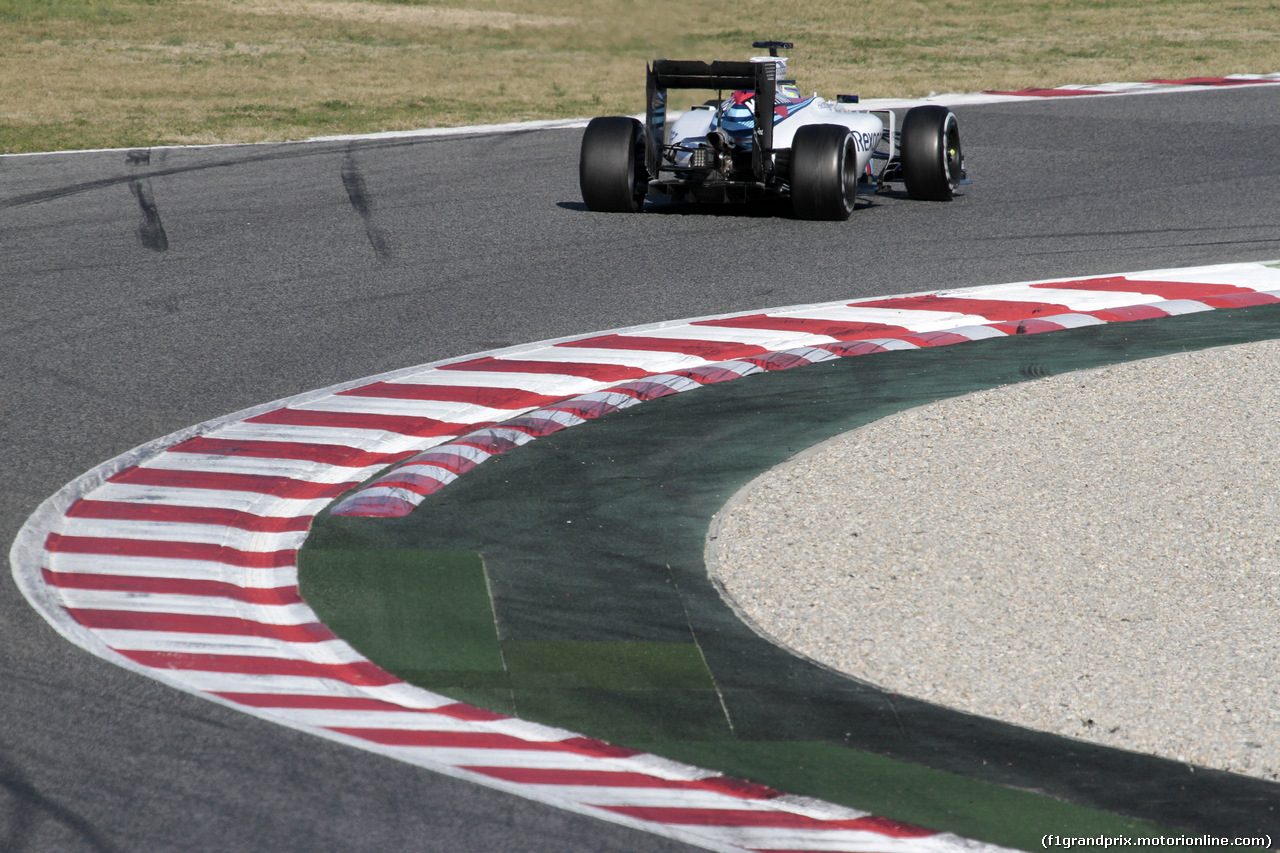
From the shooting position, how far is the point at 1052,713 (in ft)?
17.0

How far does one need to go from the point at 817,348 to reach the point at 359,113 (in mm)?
12720

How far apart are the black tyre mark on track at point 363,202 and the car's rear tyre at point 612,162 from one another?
6.29 feet

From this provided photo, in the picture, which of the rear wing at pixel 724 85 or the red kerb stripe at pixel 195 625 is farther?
the rear wing at pixel 724 85

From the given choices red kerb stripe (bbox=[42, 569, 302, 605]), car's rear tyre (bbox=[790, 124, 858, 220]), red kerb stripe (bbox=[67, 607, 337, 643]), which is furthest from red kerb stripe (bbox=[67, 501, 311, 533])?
car's rear tyre (bbox=[790, 124, 858, 220])

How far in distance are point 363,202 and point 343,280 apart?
308cm

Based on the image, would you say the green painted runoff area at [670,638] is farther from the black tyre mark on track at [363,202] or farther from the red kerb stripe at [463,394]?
the black tyre mark on track at [363,202]

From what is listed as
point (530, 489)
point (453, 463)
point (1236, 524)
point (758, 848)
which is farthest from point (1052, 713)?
point (453, 463)

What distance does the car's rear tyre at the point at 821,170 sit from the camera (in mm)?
13172

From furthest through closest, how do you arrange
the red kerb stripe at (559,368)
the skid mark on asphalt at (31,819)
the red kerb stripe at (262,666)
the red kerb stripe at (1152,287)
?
1. the red kerb stripe at (1152,287)
2. the red kerb stripe at (559,368)
3. the red kerb stripe at (262,666)
4. the skid mark on asphalt at (31,819)

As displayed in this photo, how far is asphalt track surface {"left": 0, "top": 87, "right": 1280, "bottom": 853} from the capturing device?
462 centimetres

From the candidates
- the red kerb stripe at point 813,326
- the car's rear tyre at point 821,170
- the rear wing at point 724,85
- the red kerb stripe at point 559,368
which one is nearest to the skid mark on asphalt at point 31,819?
the red kerb stripe at point 559,368

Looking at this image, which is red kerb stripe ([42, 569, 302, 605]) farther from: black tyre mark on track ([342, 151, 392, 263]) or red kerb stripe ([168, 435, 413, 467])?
black tyre mark on track ([342, 151, 392, 263])

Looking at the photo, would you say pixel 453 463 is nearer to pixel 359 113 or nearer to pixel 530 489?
pixel 530 489

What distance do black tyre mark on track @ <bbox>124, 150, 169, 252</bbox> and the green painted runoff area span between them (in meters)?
6.01
